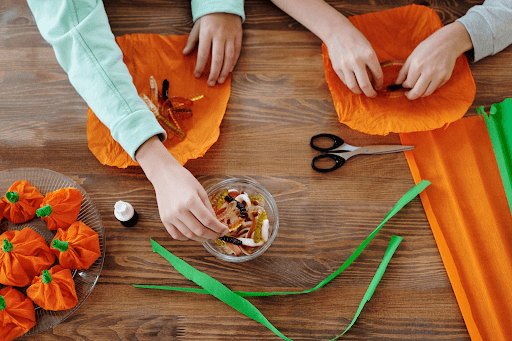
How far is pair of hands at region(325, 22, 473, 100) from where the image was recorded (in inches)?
26.6

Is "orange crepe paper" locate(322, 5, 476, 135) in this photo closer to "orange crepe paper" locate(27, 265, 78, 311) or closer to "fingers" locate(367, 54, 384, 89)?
"fingers" locate(367, 54, 384, 89)

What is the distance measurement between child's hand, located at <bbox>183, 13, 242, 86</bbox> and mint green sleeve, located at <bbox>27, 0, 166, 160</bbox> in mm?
178

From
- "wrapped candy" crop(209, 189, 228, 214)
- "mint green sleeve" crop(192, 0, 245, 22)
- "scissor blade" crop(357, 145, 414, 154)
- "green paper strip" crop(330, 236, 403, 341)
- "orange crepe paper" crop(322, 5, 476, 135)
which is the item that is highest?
"mint green sleeve" crop(192, 0, 245, 22)

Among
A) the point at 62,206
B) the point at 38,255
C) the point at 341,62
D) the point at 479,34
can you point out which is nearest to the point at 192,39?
the point at 341,62

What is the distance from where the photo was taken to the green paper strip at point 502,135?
68 cm

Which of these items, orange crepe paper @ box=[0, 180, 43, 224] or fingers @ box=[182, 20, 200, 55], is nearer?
orange crepe paper @ box=[0, 180, 43, 224]

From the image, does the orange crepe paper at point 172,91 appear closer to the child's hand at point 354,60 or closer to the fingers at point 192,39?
the fingers at point 192,39

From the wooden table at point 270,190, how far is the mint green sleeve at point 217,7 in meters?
0.05

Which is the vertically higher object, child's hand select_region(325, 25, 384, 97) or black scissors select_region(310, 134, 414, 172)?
child's hand select_region(325, 25, 384, 97)

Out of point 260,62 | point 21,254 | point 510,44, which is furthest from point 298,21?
point 21,254

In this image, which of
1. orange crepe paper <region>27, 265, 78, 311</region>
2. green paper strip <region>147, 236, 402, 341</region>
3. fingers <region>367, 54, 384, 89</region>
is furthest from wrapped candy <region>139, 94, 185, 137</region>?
fingers <region>367, 54, 384, 89</region>

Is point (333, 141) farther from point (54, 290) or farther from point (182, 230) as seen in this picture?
point (54, 290)

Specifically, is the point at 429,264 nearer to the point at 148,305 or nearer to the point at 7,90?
the point at 148,305

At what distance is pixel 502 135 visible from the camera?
2.28 ft
